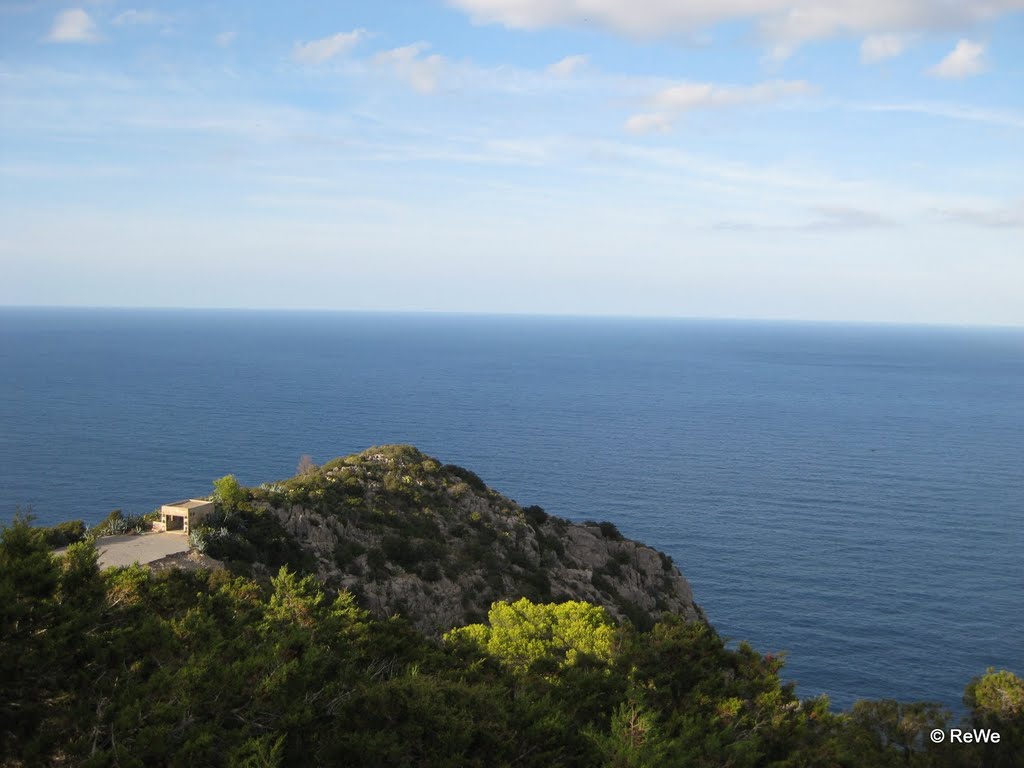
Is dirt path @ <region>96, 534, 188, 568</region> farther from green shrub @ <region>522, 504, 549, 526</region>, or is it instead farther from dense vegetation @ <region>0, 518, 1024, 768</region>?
green shrub @ <region>522, 504, 549, 526</region>

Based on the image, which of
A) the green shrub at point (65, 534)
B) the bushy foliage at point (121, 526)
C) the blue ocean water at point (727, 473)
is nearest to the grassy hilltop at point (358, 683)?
the bushy foliage at point (121, 526)

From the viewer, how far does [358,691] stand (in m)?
19.3

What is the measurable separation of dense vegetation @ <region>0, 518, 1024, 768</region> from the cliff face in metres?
11.6

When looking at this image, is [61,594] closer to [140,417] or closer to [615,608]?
[615,608]

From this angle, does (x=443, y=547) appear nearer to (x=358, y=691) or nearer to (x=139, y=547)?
(x=139, y=547)

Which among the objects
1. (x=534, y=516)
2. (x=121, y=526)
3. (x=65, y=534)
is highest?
(x=65, y=534)

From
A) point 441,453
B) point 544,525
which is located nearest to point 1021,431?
point 441,453

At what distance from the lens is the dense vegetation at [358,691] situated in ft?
52.3

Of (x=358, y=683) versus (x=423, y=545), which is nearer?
(x=358, y=683)

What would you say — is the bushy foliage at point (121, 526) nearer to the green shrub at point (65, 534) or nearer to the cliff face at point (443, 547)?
the green shrub at point (65, 534)

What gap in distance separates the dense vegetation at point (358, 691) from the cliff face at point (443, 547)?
11.6m

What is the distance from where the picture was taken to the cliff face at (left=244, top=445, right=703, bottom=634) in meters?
40.4

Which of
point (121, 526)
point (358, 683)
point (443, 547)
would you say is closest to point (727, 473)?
point (443, 547)

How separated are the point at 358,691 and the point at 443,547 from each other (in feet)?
84.6
